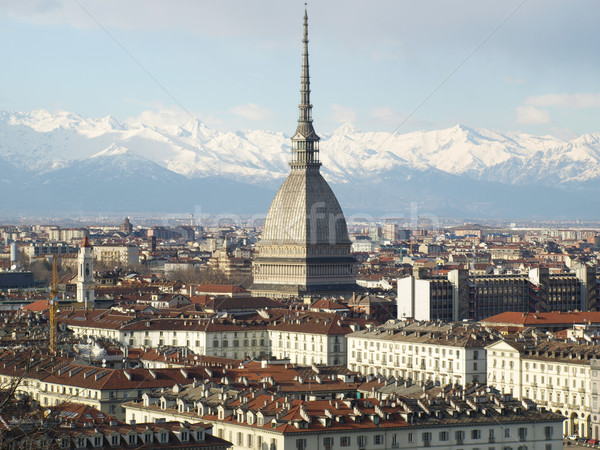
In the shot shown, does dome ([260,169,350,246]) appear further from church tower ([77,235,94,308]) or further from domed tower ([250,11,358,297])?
church tower ([77,235,94,308])

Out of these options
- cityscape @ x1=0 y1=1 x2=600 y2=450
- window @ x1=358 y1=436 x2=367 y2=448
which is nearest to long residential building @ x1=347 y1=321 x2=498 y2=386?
cityscape @ x1=0 y1=1 x2=600 y2=450

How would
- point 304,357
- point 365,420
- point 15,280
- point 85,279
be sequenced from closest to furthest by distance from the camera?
point 365,420
point 304,357
point 85,279
point 15,280

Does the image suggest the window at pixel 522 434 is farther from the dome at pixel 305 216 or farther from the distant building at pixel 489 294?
the dome at pixel 305 216

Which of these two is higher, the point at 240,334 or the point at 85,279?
the point at 85,279

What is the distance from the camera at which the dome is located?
157500 millimetres

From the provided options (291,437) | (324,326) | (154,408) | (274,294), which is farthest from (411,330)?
(274,294)

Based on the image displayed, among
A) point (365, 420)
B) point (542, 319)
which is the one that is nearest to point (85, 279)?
point (542, 319)

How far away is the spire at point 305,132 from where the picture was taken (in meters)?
160

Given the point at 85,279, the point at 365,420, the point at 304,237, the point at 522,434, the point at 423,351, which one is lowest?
the point at 522,434

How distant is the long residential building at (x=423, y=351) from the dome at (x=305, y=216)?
202ft

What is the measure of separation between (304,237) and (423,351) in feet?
233

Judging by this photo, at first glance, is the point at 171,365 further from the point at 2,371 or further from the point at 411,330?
the point at 411,330

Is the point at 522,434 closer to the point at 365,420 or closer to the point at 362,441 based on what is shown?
the point at 365,420

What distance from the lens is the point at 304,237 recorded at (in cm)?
15688
